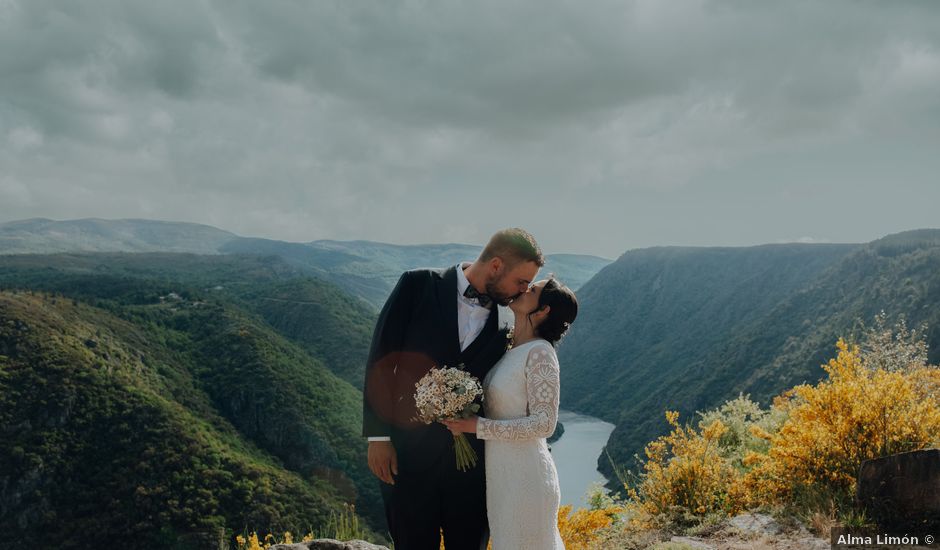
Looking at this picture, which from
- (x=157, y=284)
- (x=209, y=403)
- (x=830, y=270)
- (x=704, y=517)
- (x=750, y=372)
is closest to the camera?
(x=704, y=517)

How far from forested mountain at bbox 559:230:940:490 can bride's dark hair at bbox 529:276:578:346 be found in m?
25.3

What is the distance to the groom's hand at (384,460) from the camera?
3.32 meters

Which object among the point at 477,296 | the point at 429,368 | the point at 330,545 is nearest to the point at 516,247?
the point at 477,296

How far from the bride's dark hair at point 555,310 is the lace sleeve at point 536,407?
164 mm

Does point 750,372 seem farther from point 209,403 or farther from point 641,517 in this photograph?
point 641,517

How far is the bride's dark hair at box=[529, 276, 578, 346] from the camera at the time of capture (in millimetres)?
3418

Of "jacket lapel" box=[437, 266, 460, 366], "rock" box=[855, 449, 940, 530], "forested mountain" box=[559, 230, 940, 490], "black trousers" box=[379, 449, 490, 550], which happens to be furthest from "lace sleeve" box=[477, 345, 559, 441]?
"forested mountain" box=[559, 230, 940, 490]

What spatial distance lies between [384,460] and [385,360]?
57cm

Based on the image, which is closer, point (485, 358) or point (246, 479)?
point (485, 358)

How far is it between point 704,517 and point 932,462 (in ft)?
6.39

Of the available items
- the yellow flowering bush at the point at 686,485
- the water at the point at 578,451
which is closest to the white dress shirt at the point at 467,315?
the yellow flowering bush at the point at 686,485

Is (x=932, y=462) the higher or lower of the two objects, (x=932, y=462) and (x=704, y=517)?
the higher

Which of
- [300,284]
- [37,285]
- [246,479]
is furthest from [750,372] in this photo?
[37,285]

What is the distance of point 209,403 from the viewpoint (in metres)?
77.2
